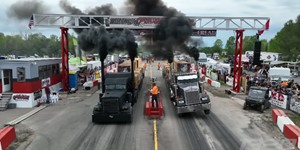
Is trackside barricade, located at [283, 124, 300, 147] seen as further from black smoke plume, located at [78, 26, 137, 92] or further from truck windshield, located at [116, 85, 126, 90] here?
black smoke plume, located at [78, 26, 137, 92]

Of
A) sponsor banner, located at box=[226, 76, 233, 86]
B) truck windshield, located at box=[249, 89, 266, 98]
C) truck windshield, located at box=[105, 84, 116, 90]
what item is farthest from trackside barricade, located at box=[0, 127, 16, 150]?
sponsor banner, located at box=[226, 76, 233, 86]

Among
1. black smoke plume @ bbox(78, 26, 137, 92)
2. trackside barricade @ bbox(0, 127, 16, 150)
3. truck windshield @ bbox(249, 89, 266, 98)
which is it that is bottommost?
trackside barricade @ bbox(0, 127, 16, 150)

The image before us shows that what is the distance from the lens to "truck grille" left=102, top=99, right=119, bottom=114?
1666cm

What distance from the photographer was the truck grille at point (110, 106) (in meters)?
16.7

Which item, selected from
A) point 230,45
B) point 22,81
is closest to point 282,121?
point 22,81

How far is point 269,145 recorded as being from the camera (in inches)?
526

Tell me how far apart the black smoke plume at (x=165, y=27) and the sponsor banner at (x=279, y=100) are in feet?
28.6

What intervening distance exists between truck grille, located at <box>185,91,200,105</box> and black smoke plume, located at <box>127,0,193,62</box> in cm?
Answer: 828

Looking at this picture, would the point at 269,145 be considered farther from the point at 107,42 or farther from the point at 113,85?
the point at 107,42

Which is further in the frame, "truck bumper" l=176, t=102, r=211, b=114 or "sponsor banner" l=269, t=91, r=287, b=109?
"sponsor banner" l=269, t=91, r=287, b=109

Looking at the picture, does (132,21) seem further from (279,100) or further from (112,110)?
(279,100)

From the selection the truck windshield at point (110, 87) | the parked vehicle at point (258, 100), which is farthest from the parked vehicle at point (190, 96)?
the truck windshield at point (110, 87)

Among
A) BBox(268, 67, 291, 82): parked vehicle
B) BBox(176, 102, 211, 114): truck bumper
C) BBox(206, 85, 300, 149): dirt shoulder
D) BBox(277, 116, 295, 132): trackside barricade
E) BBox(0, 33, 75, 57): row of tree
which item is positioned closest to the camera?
BBox(206, 85, 300, 149): dirt shoulder

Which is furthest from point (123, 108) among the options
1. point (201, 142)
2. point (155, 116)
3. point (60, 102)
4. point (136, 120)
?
point (60, 102)
